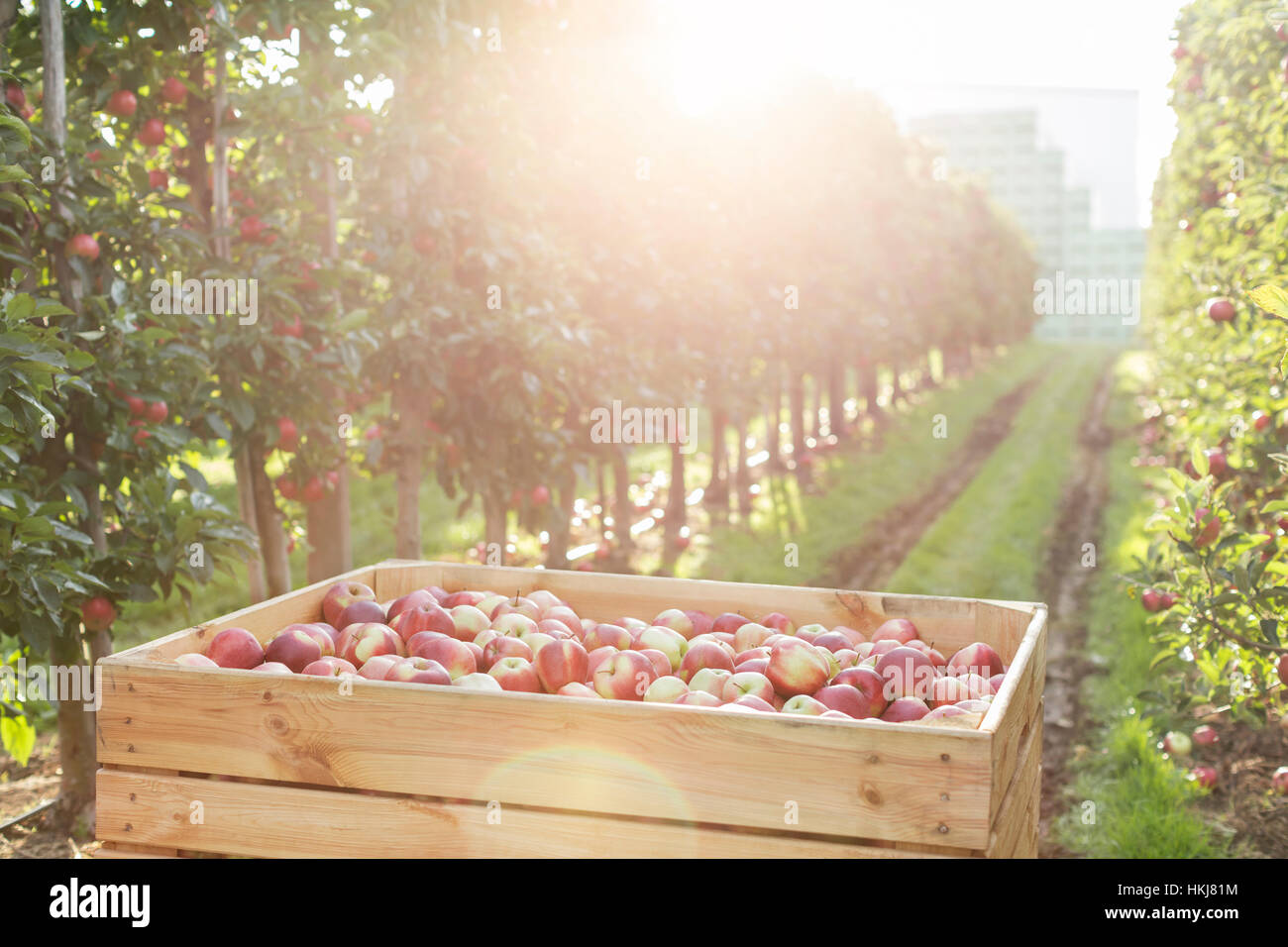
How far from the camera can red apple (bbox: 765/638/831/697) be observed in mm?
2867

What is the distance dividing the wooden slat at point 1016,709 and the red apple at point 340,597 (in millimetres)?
1960

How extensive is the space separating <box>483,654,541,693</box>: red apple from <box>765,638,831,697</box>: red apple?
Result: 1.97 ft

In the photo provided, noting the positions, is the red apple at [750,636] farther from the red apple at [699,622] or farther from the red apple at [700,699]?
the red apple at [700,699]

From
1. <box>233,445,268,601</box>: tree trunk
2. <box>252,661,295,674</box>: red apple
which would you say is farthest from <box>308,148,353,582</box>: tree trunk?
<box>252,661,295,674</box>: red apple

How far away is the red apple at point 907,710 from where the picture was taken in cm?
270

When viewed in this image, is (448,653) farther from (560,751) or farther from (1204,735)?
(1204,735)

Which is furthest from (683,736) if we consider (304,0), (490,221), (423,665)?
(490,221)

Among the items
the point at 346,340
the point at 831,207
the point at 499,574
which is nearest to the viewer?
the point at 499,574

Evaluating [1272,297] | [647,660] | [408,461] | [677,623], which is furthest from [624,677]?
[408,461]

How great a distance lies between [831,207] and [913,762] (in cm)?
1327

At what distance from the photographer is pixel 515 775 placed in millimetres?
2506

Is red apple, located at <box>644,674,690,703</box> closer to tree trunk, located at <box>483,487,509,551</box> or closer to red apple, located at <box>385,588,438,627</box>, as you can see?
red apple, located at <box>385,588,438,627</box>

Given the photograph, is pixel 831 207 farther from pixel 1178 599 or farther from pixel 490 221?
pixel 1178 599

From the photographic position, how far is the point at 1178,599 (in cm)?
474
